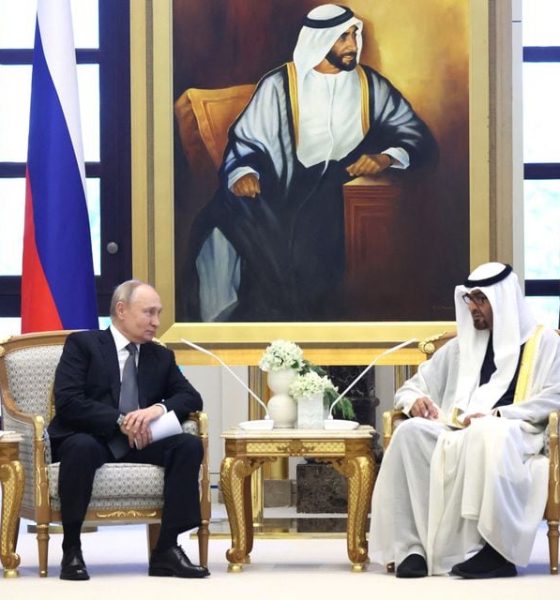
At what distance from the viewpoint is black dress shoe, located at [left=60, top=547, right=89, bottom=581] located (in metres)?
6.11

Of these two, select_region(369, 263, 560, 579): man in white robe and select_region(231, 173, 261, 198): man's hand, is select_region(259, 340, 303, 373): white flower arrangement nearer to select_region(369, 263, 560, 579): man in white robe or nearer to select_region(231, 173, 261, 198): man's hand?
select_region(369, 263, 560, 579): man in white robe

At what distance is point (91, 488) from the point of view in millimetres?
6246

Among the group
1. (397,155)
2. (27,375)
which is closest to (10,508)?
(27,375)

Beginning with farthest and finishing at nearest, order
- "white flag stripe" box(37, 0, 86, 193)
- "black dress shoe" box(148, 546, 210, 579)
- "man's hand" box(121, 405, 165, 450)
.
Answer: "white flag stripe" box(37, 0, 86, 193) → "man's hand" box(121, 405, 165, 450) → "black dress shoe" box(148, 546, 210, 579)

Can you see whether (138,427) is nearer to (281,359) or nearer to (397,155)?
(281,359)

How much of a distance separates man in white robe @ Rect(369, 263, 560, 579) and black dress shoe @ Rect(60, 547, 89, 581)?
125 cm

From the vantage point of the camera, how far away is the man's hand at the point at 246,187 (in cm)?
852

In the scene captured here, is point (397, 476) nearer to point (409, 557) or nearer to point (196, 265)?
point (409, 557)

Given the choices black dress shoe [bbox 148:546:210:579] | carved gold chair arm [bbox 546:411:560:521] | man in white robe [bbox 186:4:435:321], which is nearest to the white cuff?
man in white robe [bbox 186:4:435:321]

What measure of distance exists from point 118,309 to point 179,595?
1.62 m

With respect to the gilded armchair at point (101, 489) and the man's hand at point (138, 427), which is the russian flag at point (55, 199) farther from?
the man's hand at point (138, 427)

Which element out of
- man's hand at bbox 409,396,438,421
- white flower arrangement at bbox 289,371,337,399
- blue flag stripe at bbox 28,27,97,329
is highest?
blue flag stripe at bbox 28,27,97,329

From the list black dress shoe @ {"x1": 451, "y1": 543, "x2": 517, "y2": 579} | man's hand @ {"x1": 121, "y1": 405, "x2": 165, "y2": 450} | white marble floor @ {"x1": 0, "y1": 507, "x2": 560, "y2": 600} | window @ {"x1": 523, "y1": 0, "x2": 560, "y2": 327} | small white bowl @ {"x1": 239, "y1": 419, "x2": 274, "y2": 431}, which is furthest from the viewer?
window @ {"x1": 523, "y1": 0, "x2": 560, "y2": 327}

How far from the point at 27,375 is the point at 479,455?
7.02 feet
